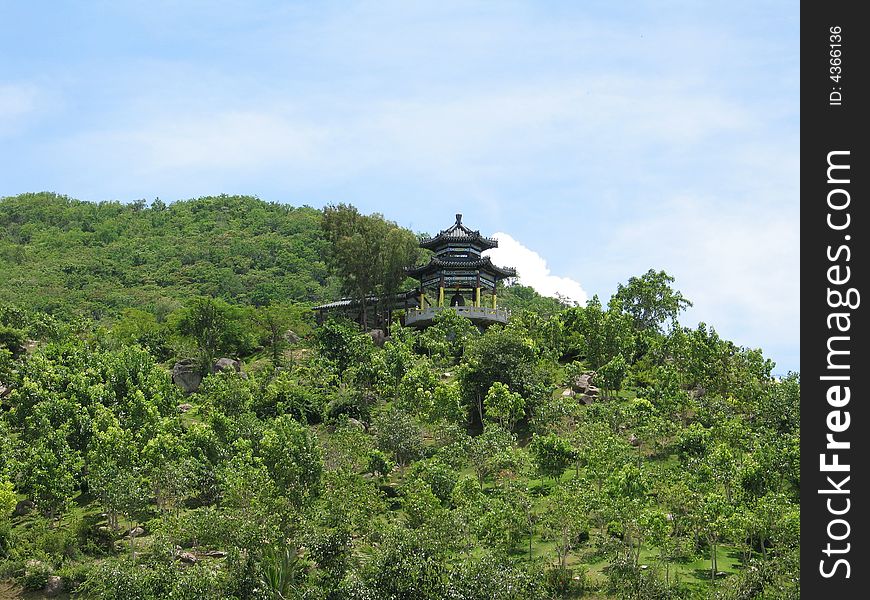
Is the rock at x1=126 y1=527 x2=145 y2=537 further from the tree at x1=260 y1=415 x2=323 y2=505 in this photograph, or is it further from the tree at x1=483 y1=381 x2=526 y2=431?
the tree at x1=483 y1=381 x2=526 y2=431

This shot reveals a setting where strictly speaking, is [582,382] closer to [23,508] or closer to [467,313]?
[467,313]

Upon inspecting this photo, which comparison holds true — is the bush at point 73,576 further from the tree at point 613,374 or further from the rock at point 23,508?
the tree at point 613,374

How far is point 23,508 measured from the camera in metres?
37.1

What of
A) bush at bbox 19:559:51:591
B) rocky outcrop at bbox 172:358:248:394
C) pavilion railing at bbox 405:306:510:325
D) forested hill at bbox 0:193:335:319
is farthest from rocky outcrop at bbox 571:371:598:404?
forested hill at bbox 0:193:335:319

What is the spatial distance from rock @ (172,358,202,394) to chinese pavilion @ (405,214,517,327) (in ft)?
43.1

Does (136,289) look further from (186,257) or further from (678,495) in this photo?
(678,495)

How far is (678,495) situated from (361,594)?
10.8 meters

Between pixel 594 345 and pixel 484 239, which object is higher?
pixel 484 239

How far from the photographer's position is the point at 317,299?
86.1 m

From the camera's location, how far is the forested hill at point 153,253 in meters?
81.5

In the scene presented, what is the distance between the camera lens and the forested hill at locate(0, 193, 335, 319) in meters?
81.5

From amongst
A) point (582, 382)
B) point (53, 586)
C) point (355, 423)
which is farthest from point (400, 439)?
point (53, 586)

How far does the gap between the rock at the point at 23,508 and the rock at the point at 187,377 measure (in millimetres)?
14795
